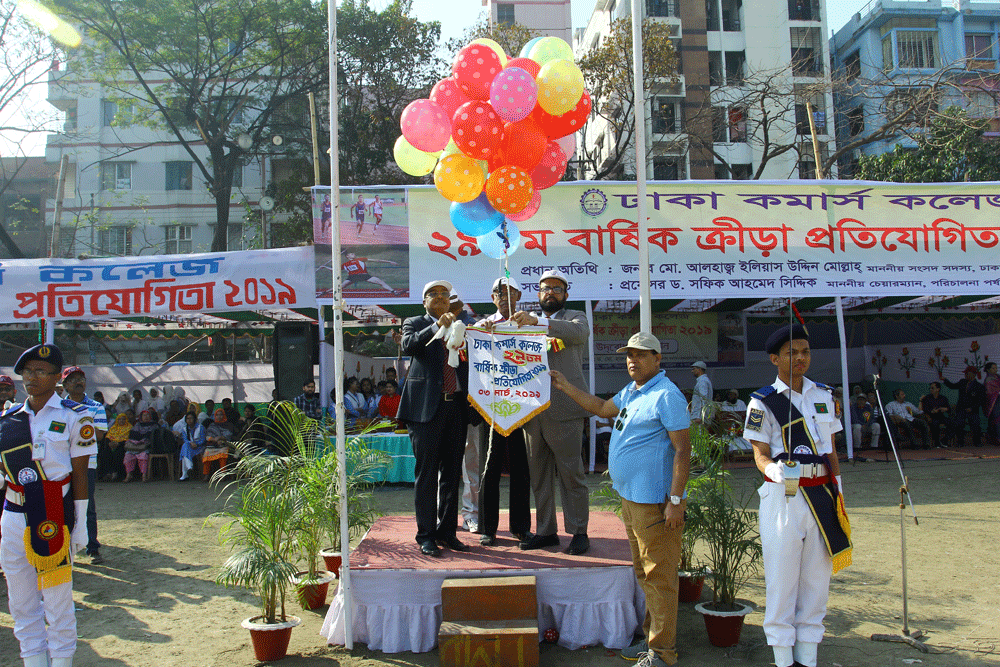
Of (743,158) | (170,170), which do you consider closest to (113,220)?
(170,170)

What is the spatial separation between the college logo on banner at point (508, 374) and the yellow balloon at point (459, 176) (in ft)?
3.52

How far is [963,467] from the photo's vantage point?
10648mm

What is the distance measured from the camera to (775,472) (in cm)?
363

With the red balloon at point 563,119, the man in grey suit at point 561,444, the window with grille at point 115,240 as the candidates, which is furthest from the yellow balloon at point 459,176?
the window with grille at point 115,240

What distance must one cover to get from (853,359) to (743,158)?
14505 mm

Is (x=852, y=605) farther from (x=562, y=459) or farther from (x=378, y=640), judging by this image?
(x=378, y=640)

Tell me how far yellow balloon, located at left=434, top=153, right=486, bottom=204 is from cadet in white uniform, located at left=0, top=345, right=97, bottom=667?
2.63m

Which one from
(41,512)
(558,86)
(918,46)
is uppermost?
(918,46)

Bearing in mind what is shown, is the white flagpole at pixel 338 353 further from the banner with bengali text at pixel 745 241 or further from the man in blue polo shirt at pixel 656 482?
the banner with bengali text at pixel 745 241

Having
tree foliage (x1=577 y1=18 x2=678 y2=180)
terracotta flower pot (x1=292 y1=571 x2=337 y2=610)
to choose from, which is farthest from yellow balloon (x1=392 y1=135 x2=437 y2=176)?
tree foliage (x1=577 y1=18 x2=678 y2=180)

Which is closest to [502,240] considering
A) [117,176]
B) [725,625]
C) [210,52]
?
[725,625]

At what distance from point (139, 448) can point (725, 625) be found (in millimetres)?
10592

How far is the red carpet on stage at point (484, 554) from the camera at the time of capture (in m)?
4.28

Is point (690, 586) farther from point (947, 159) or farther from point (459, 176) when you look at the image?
point (947, 159)
